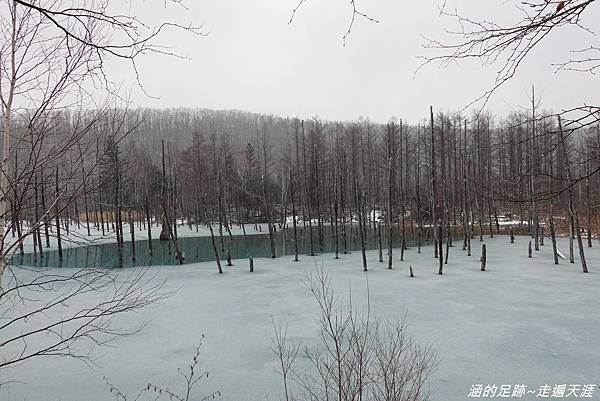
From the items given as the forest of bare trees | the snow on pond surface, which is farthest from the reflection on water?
the snow on pond surface

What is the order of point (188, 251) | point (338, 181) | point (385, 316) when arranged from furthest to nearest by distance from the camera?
point (338, 181) < point (188, 251) < point (385, 316)

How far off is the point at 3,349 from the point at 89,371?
2.24 meters

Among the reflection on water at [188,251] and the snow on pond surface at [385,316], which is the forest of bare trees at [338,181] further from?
the snow on pond surface at [385,316]

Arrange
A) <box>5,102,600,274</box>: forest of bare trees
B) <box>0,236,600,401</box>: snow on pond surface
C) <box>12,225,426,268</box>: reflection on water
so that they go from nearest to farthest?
1. <box>5,102,600,274</box>: forest of bare trees
2. <box>0,236,600,401</box>: snow on pond surface
3. <box>12,225,426,268</box>: reflection on water

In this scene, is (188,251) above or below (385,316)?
above

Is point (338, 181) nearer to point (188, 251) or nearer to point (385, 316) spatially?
point (188, 251)

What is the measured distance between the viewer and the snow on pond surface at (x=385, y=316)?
4.95 metres

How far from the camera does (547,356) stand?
18.2ft

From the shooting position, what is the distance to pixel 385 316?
7.64m

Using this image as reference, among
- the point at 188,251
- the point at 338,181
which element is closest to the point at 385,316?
the point at 188,251

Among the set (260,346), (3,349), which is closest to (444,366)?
(260,346)

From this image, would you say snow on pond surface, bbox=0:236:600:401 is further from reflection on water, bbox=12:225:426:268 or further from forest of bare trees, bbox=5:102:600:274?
reflection on water, bbox=12:225:426:268

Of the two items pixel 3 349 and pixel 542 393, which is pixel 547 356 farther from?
pixel 3 349

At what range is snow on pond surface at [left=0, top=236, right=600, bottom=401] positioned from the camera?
16.2 ft
